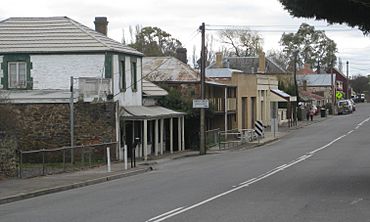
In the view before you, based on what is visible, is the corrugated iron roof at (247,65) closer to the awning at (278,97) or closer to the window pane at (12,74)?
the awning at (278,97)

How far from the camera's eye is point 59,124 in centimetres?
3189

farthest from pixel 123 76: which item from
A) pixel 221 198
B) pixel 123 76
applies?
pixel 221 198

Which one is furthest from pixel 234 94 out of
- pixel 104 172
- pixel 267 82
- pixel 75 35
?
pixel 104 172

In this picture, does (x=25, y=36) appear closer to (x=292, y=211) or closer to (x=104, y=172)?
(x=104, y=172)

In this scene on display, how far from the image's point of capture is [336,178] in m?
20.5

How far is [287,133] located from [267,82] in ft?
32.7

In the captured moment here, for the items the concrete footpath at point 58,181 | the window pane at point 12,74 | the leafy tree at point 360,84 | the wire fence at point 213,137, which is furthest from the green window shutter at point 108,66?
the leafy tree at point 360,84

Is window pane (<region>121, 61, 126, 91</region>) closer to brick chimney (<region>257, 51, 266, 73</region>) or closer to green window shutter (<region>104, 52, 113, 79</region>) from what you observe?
green window shutter (<region>104, 52, 113, 79</region>)

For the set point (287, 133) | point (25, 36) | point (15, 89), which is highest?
point (25, 36)

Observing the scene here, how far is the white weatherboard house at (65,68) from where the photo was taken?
32688 millimetres

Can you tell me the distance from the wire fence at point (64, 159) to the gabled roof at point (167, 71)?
16.8 metres

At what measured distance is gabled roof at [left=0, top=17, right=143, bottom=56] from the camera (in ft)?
111

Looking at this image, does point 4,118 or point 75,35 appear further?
point 75,35

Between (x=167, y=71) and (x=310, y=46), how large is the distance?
3677 inches
